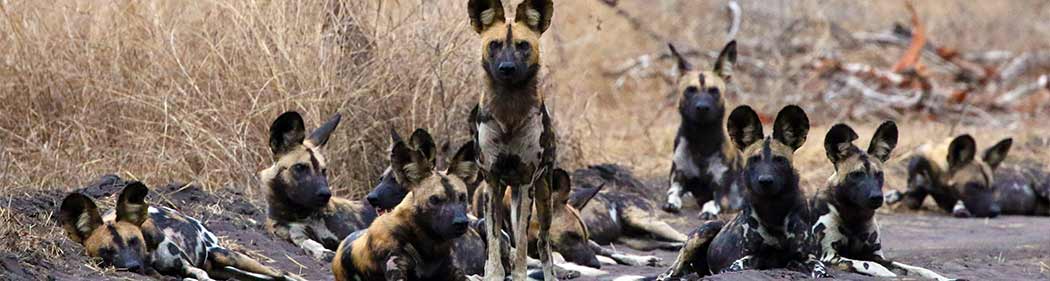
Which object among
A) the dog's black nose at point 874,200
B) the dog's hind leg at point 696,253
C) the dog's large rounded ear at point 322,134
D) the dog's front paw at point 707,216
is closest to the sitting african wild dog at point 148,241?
the dog's large rounded ear at point 322,134

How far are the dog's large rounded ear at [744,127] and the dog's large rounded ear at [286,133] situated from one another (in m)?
1.85

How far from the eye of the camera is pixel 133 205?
5.41 metres

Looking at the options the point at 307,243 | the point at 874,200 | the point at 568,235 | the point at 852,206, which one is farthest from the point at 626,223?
the point at 874,200

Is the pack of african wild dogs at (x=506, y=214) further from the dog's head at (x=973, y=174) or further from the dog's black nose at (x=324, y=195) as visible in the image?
the dog's head at (x=973, y=174)

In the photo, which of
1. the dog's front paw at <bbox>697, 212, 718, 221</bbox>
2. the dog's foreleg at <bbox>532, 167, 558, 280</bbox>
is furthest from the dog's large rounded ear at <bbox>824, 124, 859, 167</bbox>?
the dog's front paw at <bbox>697, 212, 718, 221</bbox>

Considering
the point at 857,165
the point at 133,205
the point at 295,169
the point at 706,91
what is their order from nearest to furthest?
the point at 133,205, the point at 857,165, the point at 295,169, the point at 706,91

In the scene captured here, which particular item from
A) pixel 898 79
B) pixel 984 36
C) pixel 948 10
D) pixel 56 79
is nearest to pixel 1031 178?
pixel 898 79

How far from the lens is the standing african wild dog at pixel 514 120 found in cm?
493

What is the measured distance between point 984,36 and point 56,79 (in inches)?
406

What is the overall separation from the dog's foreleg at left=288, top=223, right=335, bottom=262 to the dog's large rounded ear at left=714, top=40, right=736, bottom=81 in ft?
9.60

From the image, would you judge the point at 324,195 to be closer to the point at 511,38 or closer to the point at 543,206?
the point at 543,206

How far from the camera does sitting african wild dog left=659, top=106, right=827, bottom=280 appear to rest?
17.6 ft

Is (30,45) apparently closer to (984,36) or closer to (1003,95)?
(1003,95)

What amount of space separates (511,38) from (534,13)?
0.17 meters
